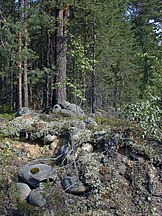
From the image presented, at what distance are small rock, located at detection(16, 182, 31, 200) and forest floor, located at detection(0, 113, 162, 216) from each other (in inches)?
3.2

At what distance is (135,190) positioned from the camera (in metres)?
4.64

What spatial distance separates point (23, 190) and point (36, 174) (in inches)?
12.5

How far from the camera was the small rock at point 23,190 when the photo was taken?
4633 millimetres

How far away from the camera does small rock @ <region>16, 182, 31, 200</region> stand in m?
4.63

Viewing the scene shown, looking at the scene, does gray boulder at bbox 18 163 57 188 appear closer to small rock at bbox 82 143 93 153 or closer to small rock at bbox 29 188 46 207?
small rock at bbox 29 188 46 207

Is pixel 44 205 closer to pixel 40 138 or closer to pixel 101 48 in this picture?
pixel 40 138

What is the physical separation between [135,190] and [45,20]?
7795 millimetres

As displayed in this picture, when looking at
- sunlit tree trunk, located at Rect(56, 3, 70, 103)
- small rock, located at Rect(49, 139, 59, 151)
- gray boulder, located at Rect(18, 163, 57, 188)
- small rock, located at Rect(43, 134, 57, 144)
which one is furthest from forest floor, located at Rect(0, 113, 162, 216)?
sunlit tree trunk, located at Rect(56, 3, 70, 103)

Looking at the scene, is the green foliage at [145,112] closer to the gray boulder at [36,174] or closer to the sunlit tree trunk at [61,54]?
the gray boulder at [36,174]

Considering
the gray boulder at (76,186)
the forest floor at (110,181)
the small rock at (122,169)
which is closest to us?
the forest floor at (110,181)

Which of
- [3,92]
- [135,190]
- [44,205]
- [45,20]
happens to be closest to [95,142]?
[135,190]

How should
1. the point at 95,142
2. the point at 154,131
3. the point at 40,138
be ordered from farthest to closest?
the point at 40,138, the point at 95,142, the point at 154,131

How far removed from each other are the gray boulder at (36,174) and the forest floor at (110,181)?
141 millimetres

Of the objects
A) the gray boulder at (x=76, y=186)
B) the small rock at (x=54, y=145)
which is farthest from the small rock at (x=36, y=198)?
the small rock at (x=54, y=145)
